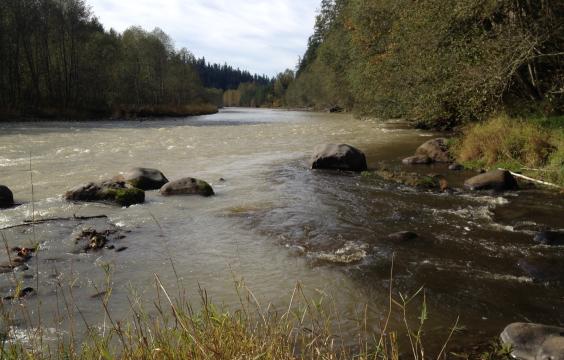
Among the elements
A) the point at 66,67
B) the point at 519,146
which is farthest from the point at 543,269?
the point at 66,67

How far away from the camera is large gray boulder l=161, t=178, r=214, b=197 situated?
12375 mm

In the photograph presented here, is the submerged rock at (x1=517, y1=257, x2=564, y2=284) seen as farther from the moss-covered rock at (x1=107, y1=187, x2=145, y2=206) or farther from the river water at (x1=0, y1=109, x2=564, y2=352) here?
the moss-covered rock at (x1=107, y1=187, x2=145, y2=206)

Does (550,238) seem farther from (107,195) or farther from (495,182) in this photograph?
(107,195)

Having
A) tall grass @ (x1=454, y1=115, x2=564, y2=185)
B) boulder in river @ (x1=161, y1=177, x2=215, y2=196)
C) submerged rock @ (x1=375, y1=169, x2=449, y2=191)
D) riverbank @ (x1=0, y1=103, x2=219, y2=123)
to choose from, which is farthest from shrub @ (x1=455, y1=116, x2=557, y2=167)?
riverbank @ (x1=0, y1=103, x2=219, y2=123)

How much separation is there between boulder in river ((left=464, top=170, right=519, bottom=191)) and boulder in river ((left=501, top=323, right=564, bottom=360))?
8521 mm

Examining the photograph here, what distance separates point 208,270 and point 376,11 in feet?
83.0

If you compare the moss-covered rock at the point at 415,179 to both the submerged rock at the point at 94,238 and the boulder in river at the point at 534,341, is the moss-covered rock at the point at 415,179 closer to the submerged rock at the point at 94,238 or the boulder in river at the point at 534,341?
the boulder in river at the point at 534,341

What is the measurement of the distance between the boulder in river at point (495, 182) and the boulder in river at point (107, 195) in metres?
9.47

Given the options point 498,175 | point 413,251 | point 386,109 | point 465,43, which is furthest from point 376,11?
point 413,251

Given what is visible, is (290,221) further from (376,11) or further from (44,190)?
(376,11)

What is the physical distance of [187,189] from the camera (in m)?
12.4

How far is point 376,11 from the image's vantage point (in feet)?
91.8

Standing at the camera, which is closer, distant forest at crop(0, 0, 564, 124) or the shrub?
the shrub

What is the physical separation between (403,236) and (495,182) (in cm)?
570
